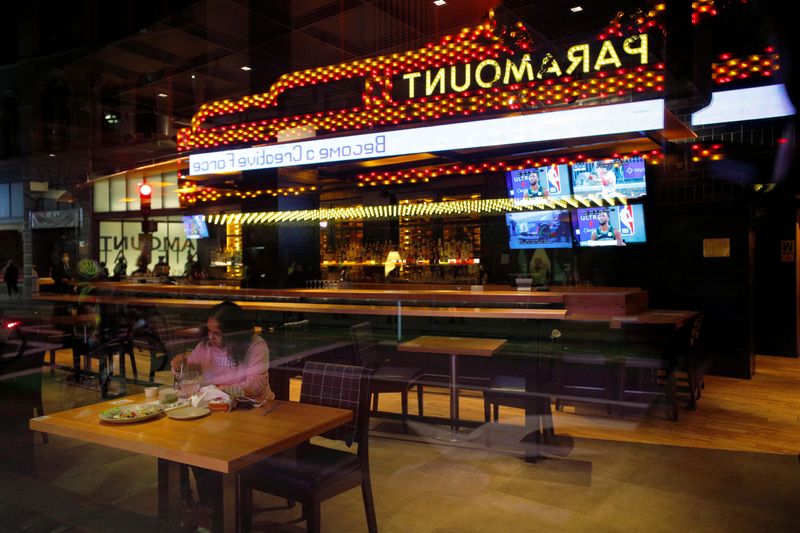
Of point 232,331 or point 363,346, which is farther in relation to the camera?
point 363,346

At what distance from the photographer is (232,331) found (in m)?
3.32

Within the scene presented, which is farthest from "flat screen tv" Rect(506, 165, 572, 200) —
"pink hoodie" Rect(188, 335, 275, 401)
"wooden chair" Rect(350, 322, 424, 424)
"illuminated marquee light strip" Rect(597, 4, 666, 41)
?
"pink hoodie" Rect(188, 335, 275, 401)

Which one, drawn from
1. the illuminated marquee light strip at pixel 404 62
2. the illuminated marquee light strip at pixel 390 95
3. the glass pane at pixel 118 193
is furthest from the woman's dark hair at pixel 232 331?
the glass pane at pixel 118 193

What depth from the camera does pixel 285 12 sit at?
832cm

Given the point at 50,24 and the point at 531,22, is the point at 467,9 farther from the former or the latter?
the point at 50,24

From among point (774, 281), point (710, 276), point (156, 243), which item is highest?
point (156, 243)

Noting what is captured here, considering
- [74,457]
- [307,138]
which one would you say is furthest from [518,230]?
[74,457]

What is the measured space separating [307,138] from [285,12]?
13.4 feet

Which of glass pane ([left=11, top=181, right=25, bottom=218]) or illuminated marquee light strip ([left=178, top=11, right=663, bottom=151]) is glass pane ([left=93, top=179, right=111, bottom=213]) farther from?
illuminated marquee light strip ([left=178, top=11, right=663, bottom=151])

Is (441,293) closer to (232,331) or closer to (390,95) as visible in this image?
(390,95)

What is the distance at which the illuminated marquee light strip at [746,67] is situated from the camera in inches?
213

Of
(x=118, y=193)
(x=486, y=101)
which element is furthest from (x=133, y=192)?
(x=486, y=101)

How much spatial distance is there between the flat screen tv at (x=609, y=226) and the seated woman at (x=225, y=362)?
6404mm

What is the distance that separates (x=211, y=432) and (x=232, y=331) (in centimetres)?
108
